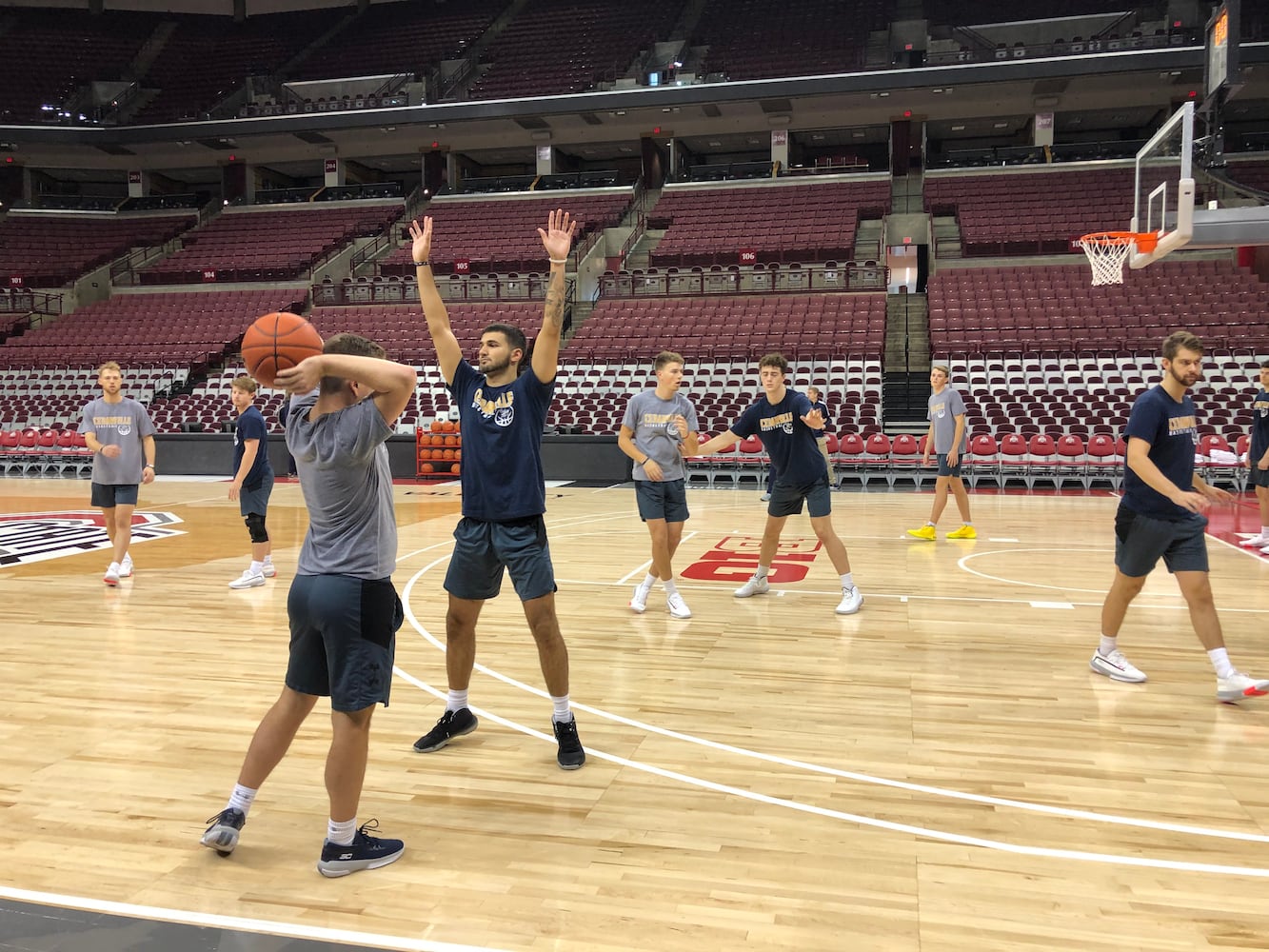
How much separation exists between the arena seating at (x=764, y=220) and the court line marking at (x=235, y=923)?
22.1 metres

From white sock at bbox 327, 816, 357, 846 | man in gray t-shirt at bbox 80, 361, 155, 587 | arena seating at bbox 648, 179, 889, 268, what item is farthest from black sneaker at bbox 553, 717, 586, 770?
arena seating at bbox 648, 179, 889, 268

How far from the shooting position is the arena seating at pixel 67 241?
92.7 feet

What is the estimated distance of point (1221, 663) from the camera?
450 cm

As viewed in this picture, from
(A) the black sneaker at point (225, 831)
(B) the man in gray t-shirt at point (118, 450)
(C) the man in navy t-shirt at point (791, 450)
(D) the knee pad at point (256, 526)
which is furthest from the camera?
(D) the knee pad at point (256, 526)

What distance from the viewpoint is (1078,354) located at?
57.2 feet

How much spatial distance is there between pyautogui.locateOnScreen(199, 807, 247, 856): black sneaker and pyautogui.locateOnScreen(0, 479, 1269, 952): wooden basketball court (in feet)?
0.22

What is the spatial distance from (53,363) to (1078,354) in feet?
78.1

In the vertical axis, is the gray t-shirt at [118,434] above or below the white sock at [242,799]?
above

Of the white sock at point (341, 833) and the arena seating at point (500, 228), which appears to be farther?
the arena seating at point (500, 228)

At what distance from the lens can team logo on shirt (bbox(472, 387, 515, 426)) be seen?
3676mm

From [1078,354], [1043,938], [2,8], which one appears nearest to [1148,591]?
[1043,938]

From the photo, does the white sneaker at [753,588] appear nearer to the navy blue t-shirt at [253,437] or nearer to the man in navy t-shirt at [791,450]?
the man in navy t-shirt at [791,450]

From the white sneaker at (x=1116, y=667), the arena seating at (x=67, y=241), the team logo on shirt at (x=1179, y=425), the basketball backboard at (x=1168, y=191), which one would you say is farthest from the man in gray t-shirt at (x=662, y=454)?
the arena seating at (x=67, y=241)

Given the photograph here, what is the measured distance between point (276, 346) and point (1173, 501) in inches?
164
